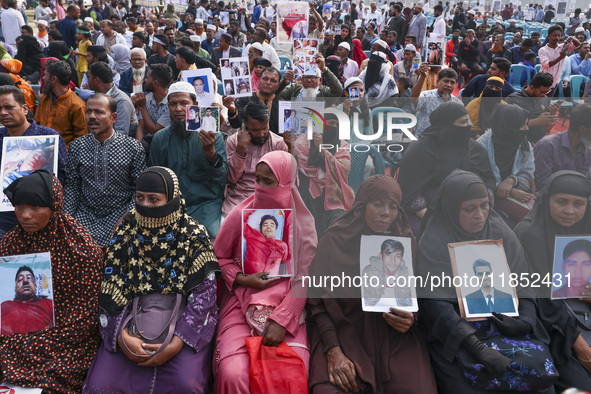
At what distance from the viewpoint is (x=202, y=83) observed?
417cm

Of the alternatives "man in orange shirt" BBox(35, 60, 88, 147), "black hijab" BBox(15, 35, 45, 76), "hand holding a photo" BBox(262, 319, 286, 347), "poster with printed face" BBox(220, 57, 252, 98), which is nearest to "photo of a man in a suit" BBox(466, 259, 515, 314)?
"hand holding a photo" BBox(262, 319, 286, 347)

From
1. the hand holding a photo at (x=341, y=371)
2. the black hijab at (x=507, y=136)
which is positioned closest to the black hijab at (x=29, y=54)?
the black hijab at (x=507, y=136)

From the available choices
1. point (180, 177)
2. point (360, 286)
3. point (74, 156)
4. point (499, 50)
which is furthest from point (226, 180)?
point (499, 50)

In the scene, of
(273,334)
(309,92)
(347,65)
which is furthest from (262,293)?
(347,65)

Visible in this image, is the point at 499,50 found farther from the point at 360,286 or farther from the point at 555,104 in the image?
the point at 360,286

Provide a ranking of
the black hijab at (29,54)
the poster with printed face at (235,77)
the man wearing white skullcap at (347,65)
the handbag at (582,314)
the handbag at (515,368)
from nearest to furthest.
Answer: the handbag at (515,368)
the handbag at (582,314)
the poster with printed face at (235,77)
the black hijab at (29,54)
the man wearing white skullcap at (347,65)

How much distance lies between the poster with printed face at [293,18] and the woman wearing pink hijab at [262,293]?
4.20 m

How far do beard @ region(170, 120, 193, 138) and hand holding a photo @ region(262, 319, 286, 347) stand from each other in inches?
72.0

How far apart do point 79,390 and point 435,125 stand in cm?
251

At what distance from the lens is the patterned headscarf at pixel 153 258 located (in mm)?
2371

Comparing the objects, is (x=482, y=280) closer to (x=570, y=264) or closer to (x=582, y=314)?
(x=570, y=264)

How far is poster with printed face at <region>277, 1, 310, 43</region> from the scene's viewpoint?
641 centimetres

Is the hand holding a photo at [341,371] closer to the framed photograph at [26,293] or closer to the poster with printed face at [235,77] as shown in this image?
the framed photograph at [26,293]

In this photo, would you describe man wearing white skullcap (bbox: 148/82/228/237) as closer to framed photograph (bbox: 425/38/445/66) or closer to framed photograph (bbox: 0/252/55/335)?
framed photograph (bbox: 0/252/55/335)
